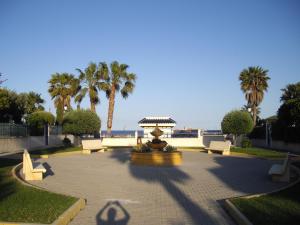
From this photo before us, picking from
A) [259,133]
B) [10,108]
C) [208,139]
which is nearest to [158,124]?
[208,139]

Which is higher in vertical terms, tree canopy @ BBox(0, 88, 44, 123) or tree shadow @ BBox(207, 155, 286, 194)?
tree canopy @ BBox(0, 88, 44, 123)

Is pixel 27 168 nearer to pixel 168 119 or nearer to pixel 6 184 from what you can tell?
pixel 6 184

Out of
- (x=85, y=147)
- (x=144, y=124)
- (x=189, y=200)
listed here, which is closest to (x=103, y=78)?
(x=144, y=124)

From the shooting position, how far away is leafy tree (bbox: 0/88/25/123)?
130ft

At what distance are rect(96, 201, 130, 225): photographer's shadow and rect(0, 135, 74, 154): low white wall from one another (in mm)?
19237

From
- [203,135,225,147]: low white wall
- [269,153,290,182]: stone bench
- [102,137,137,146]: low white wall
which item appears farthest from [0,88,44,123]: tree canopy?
[269,153,290,182]: stone bench

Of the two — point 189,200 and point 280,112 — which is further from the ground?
point 280,112

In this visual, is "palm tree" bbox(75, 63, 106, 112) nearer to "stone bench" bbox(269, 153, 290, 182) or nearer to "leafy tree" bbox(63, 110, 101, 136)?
"leafy tree" bbox(63, 110, 101, 136)

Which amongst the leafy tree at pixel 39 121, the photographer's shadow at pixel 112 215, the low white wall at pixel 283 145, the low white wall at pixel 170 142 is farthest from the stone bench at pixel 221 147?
the photographer's shadow at pixel 112 215

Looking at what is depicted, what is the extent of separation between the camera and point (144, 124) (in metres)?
47.5

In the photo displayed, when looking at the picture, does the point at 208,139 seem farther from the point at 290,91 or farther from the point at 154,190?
the point at 154,190

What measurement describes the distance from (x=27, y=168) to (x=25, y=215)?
6112 millimetres

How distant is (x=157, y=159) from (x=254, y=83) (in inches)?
1513

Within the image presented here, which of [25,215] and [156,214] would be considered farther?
[156,214]
